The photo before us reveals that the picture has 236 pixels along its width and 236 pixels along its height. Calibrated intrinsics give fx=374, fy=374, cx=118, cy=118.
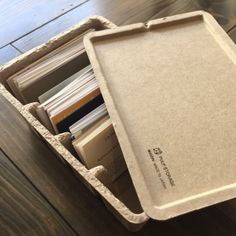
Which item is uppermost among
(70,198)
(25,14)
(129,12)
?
(25,14)

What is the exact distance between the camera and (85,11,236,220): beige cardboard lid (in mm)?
524

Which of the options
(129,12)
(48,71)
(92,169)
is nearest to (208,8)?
(129,12)

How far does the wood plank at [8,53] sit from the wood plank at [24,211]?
31cm

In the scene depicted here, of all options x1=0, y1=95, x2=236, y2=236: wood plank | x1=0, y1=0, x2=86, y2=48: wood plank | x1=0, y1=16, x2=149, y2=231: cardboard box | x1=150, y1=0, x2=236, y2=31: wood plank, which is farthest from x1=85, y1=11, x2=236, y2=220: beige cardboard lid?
x1=0, y1=0, x2=86, y2=48: wood plank

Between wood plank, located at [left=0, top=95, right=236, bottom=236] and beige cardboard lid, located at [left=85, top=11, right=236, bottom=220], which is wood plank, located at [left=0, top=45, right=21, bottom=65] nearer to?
wood plank, located at [left=0, top=95, right=236, bottom=236]

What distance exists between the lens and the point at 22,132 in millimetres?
797

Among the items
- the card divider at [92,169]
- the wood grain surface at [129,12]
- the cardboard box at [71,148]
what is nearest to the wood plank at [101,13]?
the wood grain surface at [129,12]

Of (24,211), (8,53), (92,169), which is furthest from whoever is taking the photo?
(8,53)

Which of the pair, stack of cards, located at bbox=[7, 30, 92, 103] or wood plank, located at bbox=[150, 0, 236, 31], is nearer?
stack of cards, located at bbox=[7, 30, 92, 103]

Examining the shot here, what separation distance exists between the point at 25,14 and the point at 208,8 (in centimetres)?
49

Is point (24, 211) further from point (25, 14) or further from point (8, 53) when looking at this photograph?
point (25, 14)

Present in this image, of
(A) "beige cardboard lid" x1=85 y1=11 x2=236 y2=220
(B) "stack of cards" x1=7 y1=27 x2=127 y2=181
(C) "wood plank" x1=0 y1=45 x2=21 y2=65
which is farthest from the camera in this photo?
(C) "wood plank" x1=0 y1=45 x2=21 y2=65

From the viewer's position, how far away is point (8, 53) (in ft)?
3.07

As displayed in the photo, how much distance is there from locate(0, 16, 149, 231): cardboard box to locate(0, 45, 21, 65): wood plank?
0.20 metres
